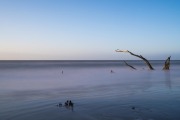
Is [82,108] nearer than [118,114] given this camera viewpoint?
No

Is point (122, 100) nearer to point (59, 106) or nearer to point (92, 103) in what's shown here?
point (92, 103)

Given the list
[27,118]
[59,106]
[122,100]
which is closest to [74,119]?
[27,118]

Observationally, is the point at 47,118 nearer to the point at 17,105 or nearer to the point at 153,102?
the point at 17,105

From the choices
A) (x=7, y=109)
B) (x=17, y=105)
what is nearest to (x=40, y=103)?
(x=17, y=105)

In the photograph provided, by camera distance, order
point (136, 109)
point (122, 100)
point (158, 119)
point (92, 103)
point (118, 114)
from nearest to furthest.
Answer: point (158, 119) → point (118, 114) → point (136, 109) → point (92, 103) → point (122, 100)

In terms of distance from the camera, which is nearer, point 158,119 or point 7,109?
point 158,119

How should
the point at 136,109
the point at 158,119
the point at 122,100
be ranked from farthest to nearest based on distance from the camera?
the point at 122,100 < the point at 136,109 < the point at 158,119

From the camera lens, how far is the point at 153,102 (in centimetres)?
1355

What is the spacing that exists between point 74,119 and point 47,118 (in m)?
1.05

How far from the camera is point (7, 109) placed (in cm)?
1198

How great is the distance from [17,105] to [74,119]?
4076 mm

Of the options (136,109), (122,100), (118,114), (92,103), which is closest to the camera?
(118,114)

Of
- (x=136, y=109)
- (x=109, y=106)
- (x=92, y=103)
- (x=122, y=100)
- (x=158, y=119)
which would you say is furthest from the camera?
(x=122, y=100)

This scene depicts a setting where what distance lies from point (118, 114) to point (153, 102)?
11.0 feet
